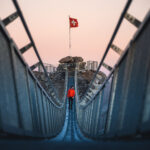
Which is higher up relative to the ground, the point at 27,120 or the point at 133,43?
the point at 133,43

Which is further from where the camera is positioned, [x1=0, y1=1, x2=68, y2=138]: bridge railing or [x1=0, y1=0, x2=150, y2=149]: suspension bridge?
[x1=0, y1=1, x2=68, y2=138]: bridge railing

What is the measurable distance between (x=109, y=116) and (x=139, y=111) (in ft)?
3.53

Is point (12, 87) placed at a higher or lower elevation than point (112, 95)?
higher

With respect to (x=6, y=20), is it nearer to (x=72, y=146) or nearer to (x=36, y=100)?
(x=72, y=146)

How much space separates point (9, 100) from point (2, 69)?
0.43 m

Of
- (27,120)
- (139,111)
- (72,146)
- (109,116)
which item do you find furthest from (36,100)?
(139,111)

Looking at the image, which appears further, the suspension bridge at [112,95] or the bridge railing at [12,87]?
the bridge railing at [12,87]

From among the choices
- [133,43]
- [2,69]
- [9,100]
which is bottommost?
[9,100]

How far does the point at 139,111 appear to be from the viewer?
1299 millimetres

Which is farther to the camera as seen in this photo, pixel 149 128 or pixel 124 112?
pixel 124 112

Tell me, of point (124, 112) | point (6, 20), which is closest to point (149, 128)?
point (124, 112)

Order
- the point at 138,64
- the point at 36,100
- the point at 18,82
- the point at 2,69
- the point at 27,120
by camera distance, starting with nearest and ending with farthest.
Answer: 1. the point at 138,64
2. the point at 2,69
3. the point at 18,82
4. the point at 27,120
5. the point at 36,100

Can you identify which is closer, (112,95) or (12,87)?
(12,87)

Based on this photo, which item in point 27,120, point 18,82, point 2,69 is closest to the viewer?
point 2,69
